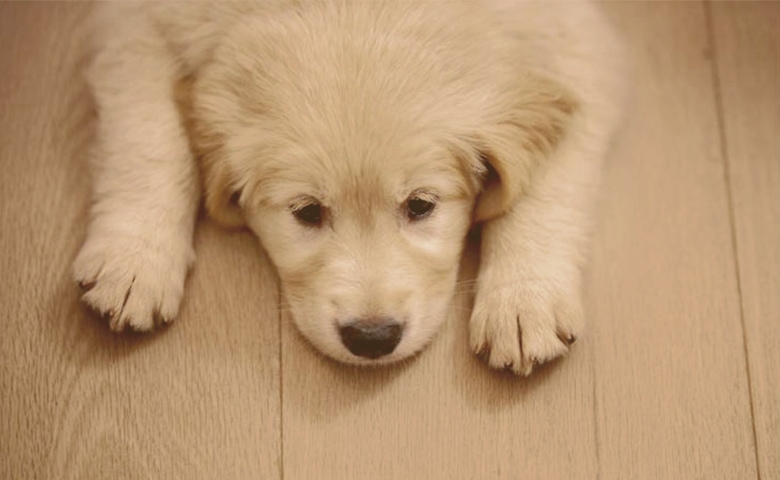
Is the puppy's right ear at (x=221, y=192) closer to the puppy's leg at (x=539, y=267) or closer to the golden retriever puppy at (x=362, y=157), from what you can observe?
the golden retriever puppy at (x=362, y=157)

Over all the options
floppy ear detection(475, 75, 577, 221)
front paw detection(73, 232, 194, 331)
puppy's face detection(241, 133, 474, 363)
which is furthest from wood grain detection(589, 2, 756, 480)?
front paw detection(73, 232, 194, 331)

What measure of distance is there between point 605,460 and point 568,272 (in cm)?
45

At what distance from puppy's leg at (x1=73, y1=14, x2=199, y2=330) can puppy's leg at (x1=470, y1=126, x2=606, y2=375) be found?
0.75 m

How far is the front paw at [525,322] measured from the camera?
2.10 meters

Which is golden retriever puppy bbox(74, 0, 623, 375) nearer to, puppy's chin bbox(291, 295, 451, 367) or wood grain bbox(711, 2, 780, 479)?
puppy's chin bbox(291, 295, 451, 367)

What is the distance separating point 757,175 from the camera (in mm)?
2385

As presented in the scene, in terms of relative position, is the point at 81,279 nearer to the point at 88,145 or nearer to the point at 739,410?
the point at 88,145

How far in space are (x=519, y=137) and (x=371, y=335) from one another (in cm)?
56

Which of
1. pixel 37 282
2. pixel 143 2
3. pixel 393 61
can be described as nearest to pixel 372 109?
pixel 393 61

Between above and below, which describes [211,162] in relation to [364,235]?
above

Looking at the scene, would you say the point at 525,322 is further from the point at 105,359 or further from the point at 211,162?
the point at 105,359

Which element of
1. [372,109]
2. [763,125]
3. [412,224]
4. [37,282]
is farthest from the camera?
[763,125]

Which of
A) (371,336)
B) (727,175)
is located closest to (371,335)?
(371,336)

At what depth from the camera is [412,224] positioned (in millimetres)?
2061
